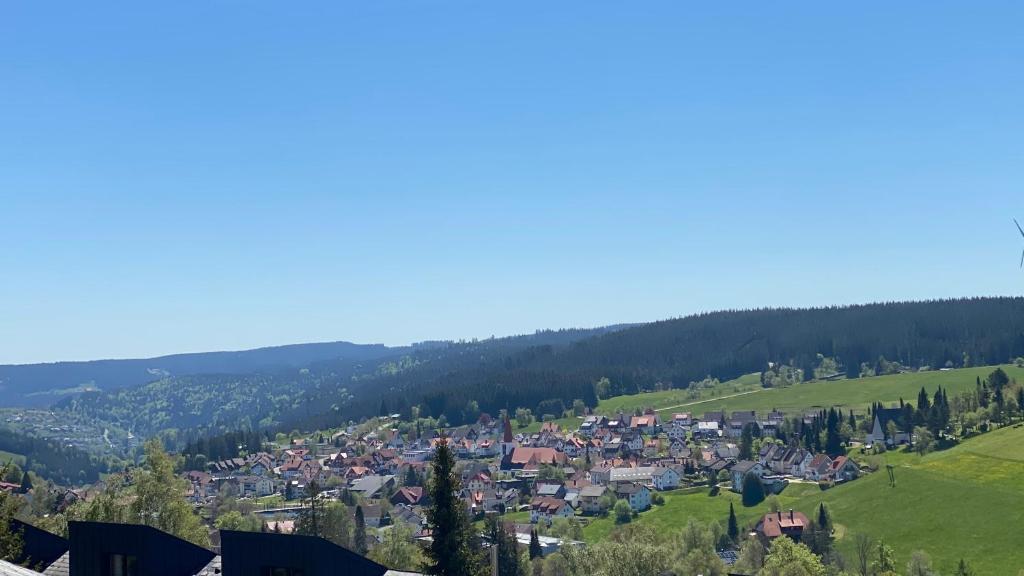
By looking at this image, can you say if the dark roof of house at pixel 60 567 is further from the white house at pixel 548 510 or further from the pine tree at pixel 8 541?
the white house at pixel 548 510

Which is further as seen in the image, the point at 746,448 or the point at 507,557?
the point at 746,448

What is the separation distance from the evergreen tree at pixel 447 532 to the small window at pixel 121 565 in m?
9.32

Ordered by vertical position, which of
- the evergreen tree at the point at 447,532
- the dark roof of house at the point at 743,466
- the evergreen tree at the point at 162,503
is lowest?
the dark roof of house at the point at 743,466

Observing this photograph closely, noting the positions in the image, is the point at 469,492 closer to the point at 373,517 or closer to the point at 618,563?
the point at 373,517

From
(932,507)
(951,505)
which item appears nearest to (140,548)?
(951,505)

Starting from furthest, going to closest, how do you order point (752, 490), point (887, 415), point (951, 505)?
point (887, 415) < point (752, 490) < point (951, 505)

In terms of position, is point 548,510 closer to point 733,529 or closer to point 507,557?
point 733,529

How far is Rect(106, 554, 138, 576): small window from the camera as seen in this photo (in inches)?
1116

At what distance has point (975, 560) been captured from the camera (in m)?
98.9

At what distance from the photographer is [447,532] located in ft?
106

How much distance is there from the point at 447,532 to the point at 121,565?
10.1m

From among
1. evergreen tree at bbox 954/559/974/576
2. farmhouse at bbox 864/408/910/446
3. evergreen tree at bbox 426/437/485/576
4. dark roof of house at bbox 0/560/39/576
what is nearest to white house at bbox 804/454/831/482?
farmhouse at bbox 864/408/910/446

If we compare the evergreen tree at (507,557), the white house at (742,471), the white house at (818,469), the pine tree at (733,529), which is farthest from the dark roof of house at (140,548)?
the white house at (818,469)

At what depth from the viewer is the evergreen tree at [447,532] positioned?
3225cm
